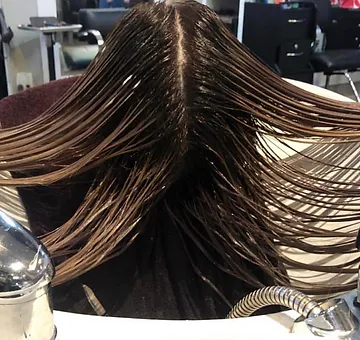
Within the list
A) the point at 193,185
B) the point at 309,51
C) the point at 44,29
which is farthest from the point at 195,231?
the point at 309,51

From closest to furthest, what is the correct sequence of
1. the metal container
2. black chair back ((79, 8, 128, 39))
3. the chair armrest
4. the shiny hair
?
the metal container → the shiny hair → the chair armrest → black chair back ((79, 8, 128, 39))

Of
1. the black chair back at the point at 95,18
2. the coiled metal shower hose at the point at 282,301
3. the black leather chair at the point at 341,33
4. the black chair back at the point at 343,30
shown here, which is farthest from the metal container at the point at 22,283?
the black chair back at the point at 343,30

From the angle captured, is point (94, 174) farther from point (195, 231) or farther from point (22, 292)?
point (22, 292)

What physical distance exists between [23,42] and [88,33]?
514 millimetres

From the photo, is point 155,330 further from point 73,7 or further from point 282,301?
point 73,7

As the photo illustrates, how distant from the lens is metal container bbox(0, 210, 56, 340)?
0.31 meters

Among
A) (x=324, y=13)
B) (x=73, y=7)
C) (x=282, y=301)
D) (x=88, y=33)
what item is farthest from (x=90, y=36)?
(x=282, y=301)

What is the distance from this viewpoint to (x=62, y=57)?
2873 millimetres

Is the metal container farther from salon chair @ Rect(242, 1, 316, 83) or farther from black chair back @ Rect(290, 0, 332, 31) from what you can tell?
black chair back @ Rect(290, 0, 332, 31)

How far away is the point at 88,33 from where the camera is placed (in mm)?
2691

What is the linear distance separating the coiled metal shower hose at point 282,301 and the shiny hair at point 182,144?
103mm

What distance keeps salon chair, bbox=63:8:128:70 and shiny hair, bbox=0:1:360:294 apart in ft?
6.97

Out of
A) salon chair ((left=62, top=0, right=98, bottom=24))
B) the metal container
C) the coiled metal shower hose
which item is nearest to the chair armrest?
salon chair ((left=62, top=0, right=98, bottom=24))

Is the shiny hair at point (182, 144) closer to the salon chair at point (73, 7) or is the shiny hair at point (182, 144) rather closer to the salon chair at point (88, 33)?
the salon chair at point (88, 33)
